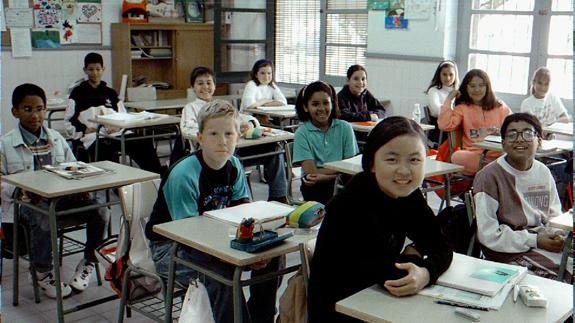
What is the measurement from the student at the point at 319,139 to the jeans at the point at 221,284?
1.19 m

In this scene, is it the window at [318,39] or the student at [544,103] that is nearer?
the student at [544,103]

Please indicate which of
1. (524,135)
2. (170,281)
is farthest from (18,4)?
(524,135)

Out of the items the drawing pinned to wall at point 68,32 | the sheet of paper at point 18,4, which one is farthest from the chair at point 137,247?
the drawing pinned to wall at point 68,32

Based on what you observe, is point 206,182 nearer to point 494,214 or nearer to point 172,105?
point 494,214

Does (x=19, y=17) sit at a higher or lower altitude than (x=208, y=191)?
higher

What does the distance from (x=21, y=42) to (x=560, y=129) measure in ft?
18.5

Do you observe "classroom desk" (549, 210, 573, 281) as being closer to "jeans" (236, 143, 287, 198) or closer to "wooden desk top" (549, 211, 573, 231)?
"wooden desk top" (549, 211, 573, 231)

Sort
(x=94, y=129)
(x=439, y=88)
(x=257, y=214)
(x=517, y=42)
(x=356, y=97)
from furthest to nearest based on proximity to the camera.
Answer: (x=517, y=42) → (x=439, y=88) → (x=356, y=97) → (x=94, y=129) → (x=257, y=214)

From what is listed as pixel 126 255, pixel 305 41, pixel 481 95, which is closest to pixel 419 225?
pixel 126 255

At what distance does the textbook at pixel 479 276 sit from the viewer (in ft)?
5.73

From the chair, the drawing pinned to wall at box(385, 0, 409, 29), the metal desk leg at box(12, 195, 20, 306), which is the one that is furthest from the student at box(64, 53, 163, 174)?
the drawing pinned to wall at box(385, 0, 409, 29)

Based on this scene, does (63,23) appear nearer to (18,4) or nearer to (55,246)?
(18,4)

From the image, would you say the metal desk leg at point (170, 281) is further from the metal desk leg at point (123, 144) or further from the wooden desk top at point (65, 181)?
the metal desk leg at point (123, 144)

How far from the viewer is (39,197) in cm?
327
